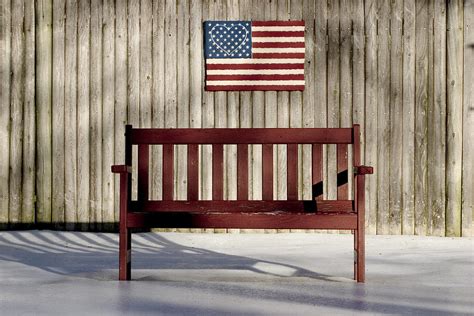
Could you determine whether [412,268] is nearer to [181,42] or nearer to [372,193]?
[372,193]

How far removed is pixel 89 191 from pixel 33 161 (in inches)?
23.3

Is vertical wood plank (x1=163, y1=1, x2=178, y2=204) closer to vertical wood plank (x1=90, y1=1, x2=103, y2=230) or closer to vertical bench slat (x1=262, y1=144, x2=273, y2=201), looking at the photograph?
vertical wood plank (x1=90, y1=1, x2=103, y2=230)

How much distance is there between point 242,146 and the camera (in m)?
4.89

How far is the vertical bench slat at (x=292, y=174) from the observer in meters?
4.90

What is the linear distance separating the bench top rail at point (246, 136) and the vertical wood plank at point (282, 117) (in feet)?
8.79

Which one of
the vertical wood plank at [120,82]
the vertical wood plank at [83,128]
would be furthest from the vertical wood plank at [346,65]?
the vertical wood plank at [83,128]

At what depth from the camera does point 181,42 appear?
7.53 meters

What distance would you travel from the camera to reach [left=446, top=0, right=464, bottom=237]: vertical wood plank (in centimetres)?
746

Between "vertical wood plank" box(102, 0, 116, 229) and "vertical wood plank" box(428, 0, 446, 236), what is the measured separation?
9.51 ft

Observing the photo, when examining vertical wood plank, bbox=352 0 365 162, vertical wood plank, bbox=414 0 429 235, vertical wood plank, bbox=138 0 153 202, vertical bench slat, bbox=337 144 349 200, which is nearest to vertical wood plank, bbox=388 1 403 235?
vertical wood plank, bbox=414 0 429 235

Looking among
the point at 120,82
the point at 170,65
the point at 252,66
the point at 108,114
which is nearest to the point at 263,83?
the point at 252,66

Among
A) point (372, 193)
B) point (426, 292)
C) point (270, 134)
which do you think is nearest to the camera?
point (426, 292)

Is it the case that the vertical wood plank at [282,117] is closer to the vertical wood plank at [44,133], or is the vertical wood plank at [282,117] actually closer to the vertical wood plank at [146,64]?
the vertical wood plank at [146,64]

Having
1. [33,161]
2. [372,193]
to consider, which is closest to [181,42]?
[33,161]
